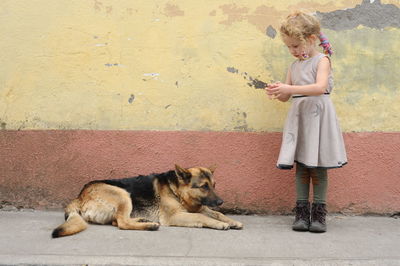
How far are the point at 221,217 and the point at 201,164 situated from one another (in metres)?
0.63

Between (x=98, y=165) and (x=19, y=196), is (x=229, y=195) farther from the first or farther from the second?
(x=19, y=196)

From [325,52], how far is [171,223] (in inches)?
84.1

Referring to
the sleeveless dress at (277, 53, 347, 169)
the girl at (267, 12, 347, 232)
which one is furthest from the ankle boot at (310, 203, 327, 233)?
the sleeveless dress at (277, 53, 347, 169)

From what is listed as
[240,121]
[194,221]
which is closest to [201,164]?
[240,121]

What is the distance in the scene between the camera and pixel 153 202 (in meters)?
4.51

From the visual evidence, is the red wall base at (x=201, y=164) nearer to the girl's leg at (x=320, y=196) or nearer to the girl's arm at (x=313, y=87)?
the girl's leg at (x=320, y=196)

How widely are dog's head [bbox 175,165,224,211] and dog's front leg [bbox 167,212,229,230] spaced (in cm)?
13

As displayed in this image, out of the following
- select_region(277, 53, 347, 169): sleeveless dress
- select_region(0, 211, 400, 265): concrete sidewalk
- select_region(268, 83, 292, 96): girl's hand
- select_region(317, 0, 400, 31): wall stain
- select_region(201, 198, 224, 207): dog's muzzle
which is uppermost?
select_region(317, 0, 400, 31): wall stain

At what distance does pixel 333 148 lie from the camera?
4125mm

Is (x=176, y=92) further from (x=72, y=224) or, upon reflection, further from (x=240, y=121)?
(x=72, y=224)

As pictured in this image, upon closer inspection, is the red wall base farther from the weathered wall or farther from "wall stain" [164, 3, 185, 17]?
"wall stain" [164, 3, 185, 17]

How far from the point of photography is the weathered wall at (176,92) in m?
4.85

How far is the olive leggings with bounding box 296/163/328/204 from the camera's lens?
4.29 m

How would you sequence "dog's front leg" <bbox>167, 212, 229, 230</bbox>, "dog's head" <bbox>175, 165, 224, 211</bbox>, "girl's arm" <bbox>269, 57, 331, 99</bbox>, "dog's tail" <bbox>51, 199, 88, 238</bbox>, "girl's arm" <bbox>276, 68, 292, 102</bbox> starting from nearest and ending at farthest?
"dog's tail" <bbox>51, 199, 88, 238</bbox> → "girl's arm" <bbox>269, 57, 331, 99</bbox> → "girl's arm" <bbox>276, 68, 292, 102</bbox> → "dog's front leg" <bbox>167, 212, 229, 230</bbox> → "dog's head" <bbox>175, 165, 224, 211</bbox>
